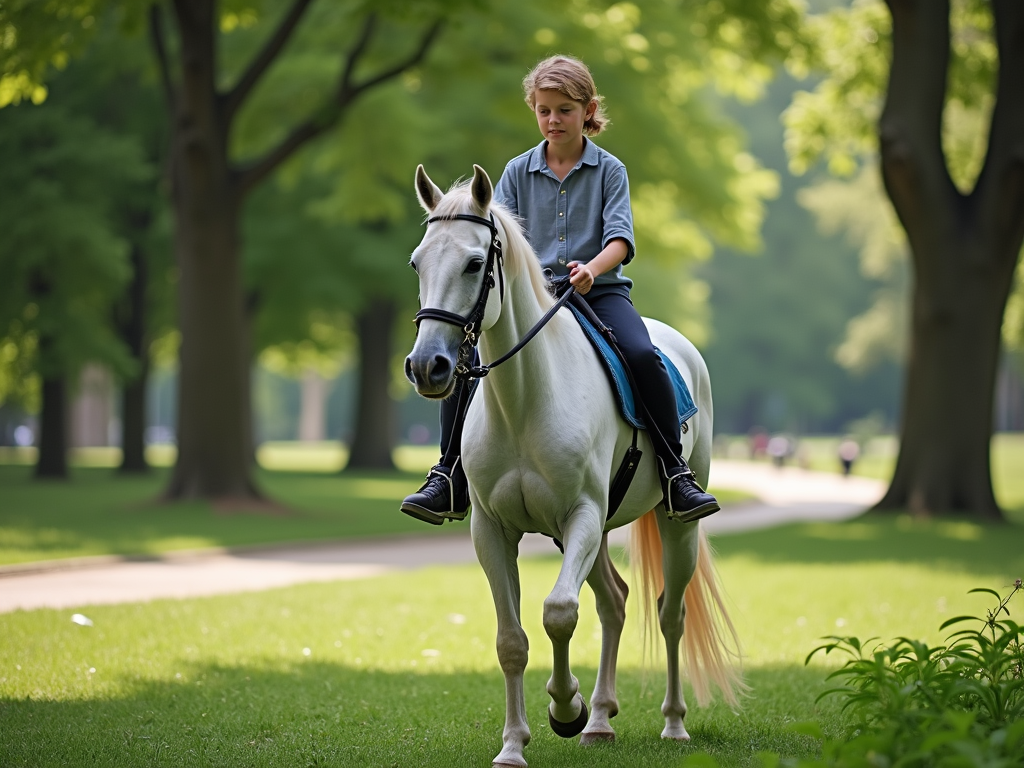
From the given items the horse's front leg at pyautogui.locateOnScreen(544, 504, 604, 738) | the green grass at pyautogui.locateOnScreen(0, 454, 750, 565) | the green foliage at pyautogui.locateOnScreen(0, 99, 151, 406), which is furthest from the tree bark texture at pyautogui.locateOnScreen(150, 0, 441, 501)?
the horse's front leg at pyautogui.locateOnScreen(544, 504, 604, 738)

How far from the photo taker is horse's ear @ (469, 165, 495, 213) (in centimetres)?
493

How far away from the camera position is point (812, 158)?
89.8ft

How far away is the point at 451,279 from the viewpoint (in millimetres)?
4836

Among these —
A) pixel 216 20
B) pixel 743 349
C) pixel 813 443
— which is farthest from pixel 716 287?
pixel 216 20

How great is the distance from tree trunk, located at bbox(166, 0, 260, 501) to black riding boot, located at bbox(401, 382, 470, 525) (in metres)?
15.6

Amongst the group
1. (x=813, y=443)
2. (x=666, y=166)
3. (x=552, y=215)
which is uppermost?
(x=666, y=166)

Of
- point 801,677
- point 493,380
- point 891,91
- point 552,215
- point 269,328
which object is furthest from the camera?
point 269,328

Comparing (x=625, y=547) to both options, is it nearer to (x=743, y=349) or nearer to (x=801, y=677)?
(x=801, y=677)

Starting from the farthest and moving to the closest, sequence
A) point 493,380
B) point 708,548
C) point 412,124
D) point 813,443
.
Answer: point 813,443
point 412,124
point 708,548
point 493,380

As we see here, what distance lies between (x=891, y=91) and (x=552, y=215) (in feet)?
52.5

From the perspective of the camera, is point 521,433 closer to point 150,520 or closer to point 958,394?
point 150,520

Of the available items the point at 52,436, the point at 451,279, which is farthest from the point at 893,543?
the point at 52,436

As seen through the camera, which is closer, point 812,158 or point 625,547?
point 625,547

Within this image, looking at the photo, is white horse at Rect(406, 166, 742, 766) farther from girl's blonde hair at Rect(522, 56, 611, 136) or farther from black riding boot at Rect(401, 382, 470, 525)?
A: girl's blonde hair at Rect(522, 56, 611, 136)
